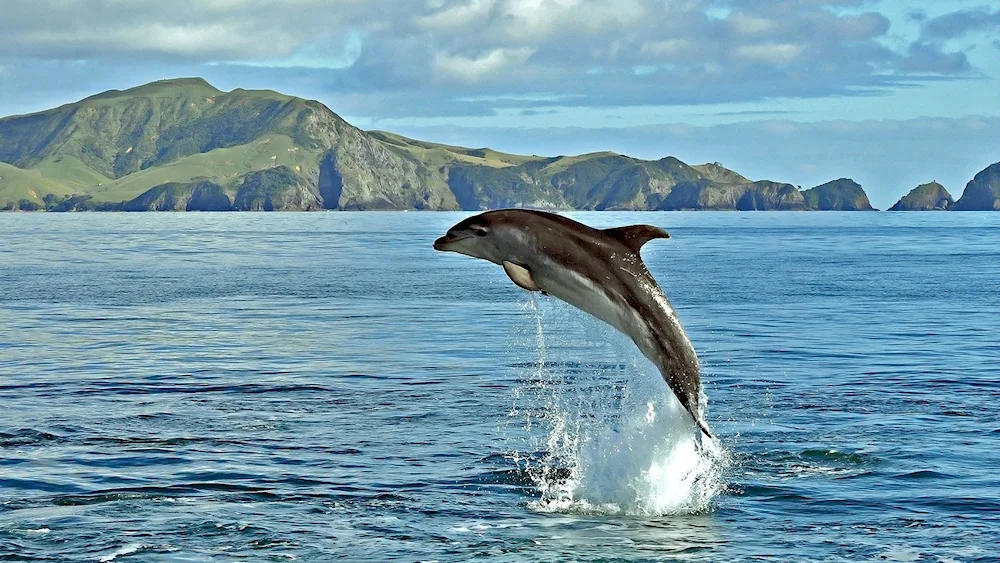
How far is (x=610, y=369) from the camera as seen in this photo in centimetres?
3288

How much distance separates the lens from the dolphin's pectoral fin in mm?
15188

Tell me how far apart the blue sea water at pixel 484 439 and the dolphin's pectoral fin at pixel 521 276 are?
239cm

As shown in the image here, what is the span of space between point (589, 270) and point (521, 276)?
33.0 inches

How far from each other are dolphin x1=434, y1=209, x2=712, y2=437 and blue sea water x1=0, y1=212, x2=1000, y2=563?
233cm

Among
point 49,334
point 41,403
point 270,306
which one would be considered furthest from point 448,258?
point 41,403

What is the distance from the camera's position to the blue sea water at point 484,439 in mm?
15883

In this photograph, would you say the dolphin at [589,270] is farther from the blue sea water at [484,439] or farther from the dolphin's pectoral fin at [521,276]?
the blue sea water at [484,439]

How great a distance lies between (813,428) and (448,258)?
7364cm

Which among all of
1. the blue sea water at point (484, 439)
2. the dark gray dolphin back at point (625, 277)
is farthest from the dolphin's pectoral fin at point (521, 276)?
the blue sea water at point (484, 439)

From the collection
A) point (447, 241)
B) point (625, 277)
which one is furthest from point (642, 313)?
point (447, 241)

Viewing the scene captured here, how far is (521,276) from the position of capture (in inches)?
600

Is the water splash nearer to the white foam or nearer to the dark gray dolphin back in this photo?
the dark gray dolphin back

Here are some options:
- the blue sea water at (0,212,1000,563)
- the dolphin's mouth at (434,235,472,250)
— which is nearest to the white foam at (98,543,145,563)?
the blue sea water at (0,212,1000,563)

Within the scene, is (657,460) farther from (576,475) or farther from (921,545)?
(921,545)
